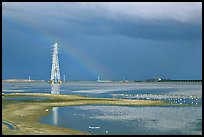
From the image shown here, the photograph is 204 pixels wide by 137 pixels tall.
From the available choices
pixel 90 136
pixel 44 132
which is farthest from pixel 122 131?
pixel 44 132

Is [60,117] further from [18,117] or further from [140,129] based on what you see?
[140,129]

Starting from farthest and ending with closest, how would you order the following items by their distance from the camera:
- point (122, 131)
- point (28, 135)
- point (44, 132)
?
point (122, 131), point (44, 132), point (28, 135)

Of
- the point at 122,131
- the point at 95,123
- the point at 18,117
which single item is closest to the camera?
the point at 122,131

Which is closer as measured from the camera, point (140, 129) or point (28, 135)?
point (28, 135)

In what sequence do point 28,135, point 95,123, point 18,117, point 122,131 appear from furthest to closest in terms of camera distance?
point 18,117
point 95,123
point 122,131
point 28,135

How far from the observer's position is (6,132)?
26.2 metres

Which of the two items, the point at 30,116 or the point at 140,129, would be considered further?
the point at 30,116

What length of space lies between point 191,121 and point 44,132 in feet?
52.3

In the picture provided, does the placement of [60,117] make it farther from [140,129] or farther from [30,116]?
[140,129]

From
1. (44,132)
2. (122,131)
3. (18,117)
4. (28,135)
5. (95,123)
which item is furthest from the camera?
(18,117)

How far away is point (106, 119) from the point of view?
122 ft

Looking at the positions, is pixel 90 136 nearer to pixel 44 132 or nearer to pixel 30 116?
pixel 44 132

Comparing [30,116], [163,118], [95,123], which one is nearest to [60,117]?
[30,116]

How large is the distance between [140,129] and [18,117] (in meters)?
13.6
